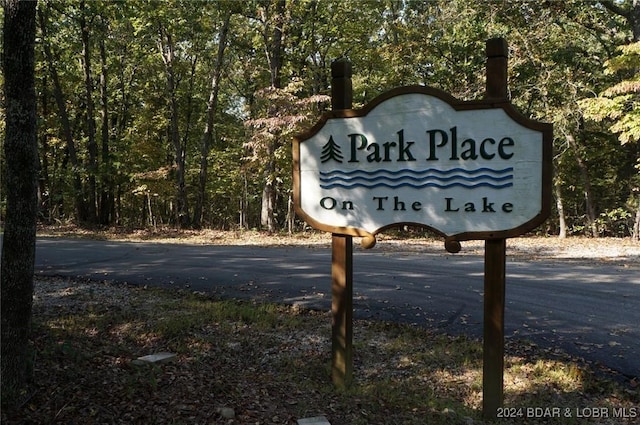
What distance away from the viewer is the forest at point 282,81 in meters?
16.5

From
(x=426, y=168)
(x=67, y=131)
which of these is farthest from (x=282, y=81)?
(x=426, y=168)

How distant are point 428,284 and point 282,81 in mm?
15451

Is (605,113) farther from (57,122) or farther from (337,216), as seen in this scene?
(57,122)

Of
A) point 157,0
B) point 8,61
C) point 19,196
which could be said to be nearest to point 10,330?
point 19,196

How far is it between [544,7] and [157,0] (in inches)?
551

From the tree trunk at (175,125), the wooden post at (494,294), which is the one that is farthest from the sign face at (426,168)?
the tree trunk at (175,125)

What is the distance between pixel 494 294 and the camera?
386 centimetres

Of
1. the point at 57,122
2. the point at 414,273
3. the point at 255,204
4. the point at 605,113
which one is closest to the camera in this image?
the point at 414,273

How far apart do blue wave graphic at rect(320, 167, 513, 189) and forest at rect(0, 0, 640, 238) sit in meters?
11.0

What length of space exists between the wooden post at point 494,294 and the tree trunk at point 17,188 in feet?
11.6

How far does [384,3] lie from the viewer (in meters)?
21.1

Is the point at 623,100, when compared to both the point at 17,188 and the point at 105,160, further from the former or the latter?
the point at 105,160

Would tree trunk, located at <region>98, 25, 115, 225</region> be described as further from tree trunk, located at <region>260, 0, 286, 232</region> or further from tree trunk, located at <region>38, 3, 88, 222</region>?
tree trunk, located at <region>260, 0, 286, 232</region>

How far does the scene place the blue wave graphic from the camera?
150 inches
